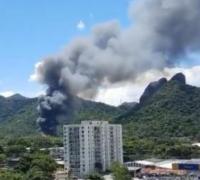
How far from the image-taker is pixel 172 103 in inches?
4013

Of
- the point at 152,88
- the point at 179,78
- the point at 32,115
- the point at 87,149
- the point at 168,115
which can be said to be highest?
the point at 179,78

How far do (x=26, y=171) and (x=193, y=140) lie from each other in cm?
4041

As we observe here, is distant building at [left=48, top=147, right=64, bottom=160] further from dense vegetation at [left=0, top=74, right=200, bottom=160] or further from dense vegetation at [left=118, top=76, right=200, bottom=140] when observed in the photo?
dense vegetation at [left=118, top=76, right=200, bottom=140]

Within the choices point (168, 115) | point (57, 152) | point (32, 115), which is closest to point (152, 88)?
point (168, 115)

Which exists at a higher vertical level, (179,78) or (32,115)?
(179,78)

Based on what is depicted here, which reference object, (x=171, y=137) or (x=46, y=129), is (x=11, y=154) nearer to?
(x=46, y=129)

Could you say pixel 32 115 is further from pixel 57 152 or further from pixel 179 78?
pixel 57 152

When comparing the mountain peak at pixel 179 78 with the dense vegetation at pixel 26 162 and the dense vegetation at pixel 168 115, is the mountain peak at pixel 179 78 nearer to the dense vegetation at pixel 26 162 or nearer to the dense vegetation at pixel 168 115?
the dense vegetation at pixel 168 115

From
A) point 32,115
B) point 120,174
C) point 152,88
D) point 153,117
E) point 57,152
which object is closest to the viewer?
point 120,174

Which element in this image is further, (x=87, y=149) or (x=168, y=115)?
(x=168, y=115)

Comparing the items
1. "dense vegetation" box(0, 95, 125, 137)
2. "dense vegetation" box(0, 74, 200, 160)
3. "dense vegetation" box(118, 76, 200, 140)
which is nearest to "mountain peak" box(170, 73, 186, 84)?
"dense vegetation" box(0, 74, 200, 160)

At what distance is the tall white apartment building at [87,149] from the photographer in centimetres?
5588

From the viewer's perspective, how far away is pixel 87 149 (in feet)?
185

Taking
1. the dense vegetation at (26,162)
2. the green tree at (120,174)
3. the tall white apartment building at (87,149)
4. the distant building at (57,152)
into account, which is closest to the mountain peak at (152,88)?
the dense vegetation at (26,162)
